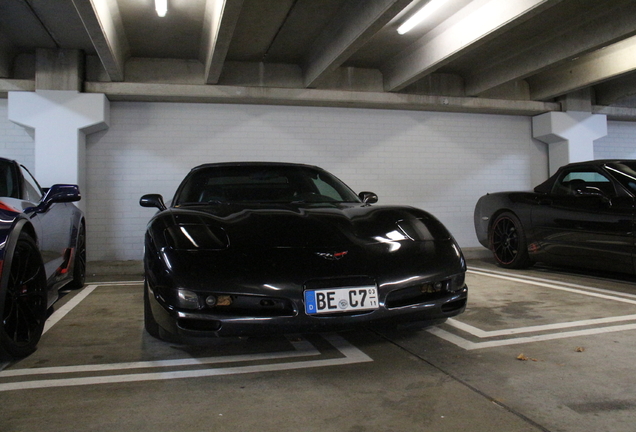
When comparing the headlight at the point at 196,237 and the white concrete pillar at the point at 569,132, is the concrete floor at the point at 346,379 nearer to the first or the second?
the headlight at the point at 196,237


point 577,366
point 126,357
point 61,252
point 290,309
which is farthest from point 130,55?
point 577,366

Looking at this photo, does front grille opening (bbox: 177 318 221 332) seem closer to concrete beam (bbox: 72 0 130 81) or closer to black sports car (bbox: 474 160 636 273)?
concrete beam (bbox: 72 0 130 81)

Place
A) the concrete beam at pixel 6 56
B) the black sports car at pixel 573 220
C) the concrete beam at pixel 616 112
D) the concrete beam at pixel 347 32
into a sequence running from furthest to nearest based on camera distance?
the concrete beam at pixel 616 112, the concrete beam at pixel 6 56, the concrete beam at pixel 347 32, the black sports car at pixel 573 220

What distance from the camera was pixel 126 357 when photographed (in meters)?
2.49

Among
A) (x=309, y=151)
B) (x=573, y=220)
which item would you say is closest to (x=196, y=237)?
(x=573, y=220)

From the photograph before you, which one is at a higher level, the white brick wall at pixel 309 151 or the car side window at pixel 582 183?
the white brick wall at pixel 309 151

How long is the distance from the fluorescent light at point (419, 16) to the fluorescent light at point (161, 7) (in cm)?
291

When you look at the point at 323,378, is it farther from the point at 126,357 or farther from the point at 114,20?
the point at 114,20

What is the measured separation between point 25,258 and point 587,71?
8415 mm

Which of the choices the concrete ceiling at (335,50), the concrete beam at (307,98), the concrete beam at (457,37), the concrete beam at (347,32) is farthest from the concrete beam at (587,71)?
the concrete beam at (347,32)

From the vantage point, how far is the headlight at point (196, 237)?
2254mm

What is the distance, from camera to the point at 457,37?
A: 245 inches

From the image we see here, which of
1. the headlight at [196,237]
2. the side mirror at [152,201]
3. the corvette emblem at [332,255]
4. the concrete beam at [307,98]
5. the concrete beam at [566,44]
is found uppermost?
the concrete beam at [566,44]

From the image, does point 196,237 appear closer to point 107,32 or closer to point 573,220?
point 573,220
